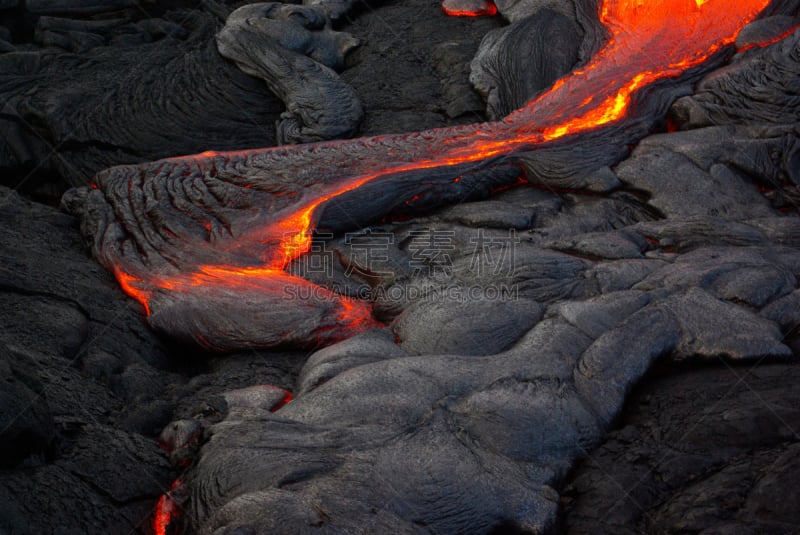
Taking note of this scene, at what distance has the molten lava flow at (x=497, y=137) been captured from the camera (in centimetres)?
Answer: 555

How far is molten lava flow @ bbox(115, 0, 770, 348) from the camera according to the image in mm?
5555

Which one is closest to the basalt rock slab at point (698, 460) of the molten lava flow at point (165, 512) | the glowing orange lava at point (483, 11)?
the molten lava flow at point (165, 512)

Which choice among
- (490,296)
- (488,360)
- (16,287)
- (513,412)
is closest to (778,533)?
(513,412)

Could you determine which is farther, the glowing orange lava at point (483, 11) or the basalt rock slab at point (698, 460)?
the glowing orange lava at point (483, 11)

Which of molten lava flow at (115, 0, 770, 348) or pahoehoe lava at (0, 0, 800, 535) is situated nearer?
pahoehoe lava at (0, 0, 800, 535)

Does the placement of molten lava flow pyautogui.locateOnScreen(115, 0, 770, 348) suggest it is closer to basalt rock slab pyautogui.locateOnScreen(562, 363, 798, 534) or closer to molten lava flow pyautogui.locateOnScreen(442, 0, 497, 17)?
molten lava flow pyautogui.locateOnScreen(442, 0, 497, 17)

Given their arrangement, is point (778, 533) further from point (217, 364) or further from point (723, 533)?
point (217, 364)

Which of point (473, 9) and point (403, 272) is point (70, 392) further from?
point (473, 9)

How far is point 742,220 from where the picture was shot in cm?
551

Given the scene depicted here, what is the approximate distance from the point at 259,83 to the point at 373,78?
4.18ft

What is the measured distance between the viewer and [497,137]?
22.2ft

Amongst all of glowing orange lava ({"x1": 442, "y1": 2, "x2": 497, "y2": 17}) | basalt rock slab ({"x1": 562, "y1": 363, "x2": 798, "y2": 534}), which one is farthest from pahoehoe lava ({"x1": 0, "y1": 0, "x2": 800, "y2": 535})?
glowing orange lava ({"x1": 442, "y1": 2, "x2": 497, "y2": 17})

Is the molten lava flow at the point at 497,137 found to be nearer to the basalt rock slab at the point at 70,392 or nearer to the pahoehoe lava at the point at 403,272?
the pahoehoe lava at the point at 403,272

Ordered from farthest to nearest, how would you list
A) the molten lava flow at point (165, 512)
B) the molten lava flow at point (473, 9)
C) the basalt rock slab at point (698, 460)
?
1. the molten lava flow at point (473, 9)
2. the molten lava flow at point (165, 512)
3. the basalt rock slab at point (698, 460)
